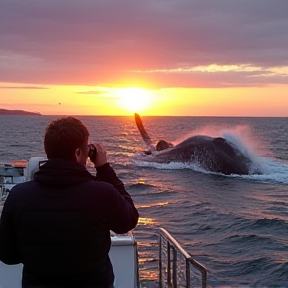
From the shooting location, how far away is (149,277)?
948cm

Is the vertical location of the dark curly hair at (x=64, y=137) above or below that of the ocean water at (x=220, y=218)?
above

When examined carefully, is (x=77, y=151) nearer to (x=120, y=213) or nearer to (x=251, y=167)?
(x=120, y=213)

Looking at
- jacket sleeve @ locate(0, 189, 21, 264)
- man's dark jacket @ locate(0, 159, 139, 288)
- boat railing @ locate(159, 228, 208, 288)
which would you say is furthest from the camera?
boat railing @ locate(159, 228, 208, 288)

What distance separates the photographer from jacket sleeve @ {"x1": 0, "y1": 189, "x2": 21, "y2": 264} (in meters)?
3.31

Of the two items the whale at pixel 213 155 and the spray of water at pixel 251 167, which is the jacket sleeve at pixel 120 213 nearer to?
the spray of water at pixel 251 167

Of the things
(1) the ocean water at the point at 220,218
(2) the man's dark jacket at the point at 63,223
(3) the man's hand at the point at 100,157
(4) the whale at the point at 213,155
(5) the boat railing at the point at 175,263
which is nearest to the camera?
(2) the man's dark jacket at the point at 63,223

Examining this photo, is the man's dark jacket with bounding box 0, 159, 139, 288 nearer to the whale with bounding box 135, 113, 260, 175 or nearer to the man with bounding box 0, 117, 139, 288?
the man with bounding box 0, 117, 139, 288

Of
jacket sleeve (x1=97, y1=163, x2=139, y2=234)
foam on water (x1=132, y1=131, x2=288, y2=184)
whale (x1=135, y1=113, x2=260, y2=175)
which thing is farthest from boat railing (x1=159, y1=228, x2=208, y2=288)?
whale (x1=135, y1=113, x2=260, y2=175)

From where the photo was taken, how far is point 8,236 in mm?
3342

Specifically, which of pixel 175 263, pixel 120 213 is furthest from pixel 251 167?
pixel 120 213

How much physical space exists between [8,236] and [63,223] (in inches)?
15.5

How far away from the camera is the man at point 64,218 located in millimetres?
3207

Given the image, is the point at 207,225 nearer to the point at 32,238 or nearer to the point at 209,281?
the point at 209,281

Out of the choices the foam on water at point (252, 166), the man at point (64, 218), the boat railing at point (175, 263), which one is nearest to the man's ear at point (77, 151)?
the man at point (64, 218)
